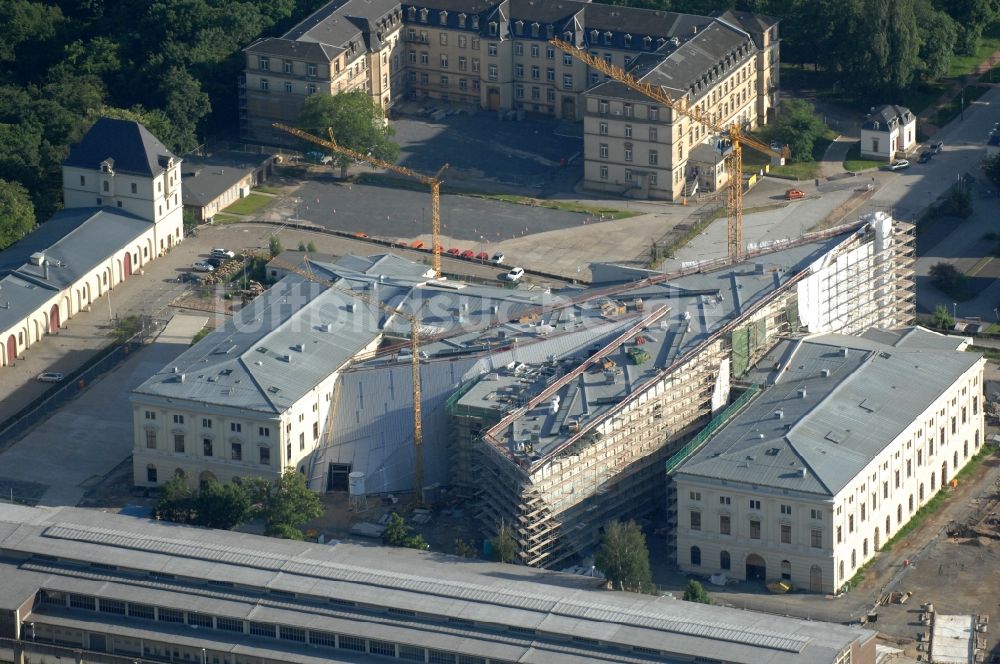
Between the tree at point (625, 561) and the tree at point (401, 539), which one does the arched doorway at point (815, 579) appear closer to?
the tree at point (625, 561)

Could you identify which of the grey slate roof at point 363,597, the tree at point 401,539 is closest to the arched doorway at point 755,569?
the grey slate roof at point 363,597

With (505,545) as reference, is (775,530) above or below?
above

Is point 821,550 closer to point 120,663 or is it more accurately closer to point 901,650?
point 901,650

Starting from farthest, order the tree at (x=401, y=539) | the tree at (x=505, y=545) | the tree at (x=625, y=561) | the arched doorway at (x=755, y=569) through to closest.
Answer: the tree at (x=401, y=539)
the arched doorway at (x=755, y=569)
the tree at (x=505, y=545)
the tree at (x=625, y=561)

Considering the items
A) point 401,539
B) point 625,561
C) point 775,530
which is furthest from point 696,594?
point 401,539

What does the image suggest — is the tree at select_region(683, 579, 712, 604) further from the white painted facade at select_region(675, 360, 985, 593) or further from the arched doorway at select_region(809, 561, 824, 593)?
the arched doorway at select_region(809, 561, 824, 593)

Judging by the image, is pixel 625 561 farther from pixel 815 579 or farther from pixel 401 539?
pixel 401 539
